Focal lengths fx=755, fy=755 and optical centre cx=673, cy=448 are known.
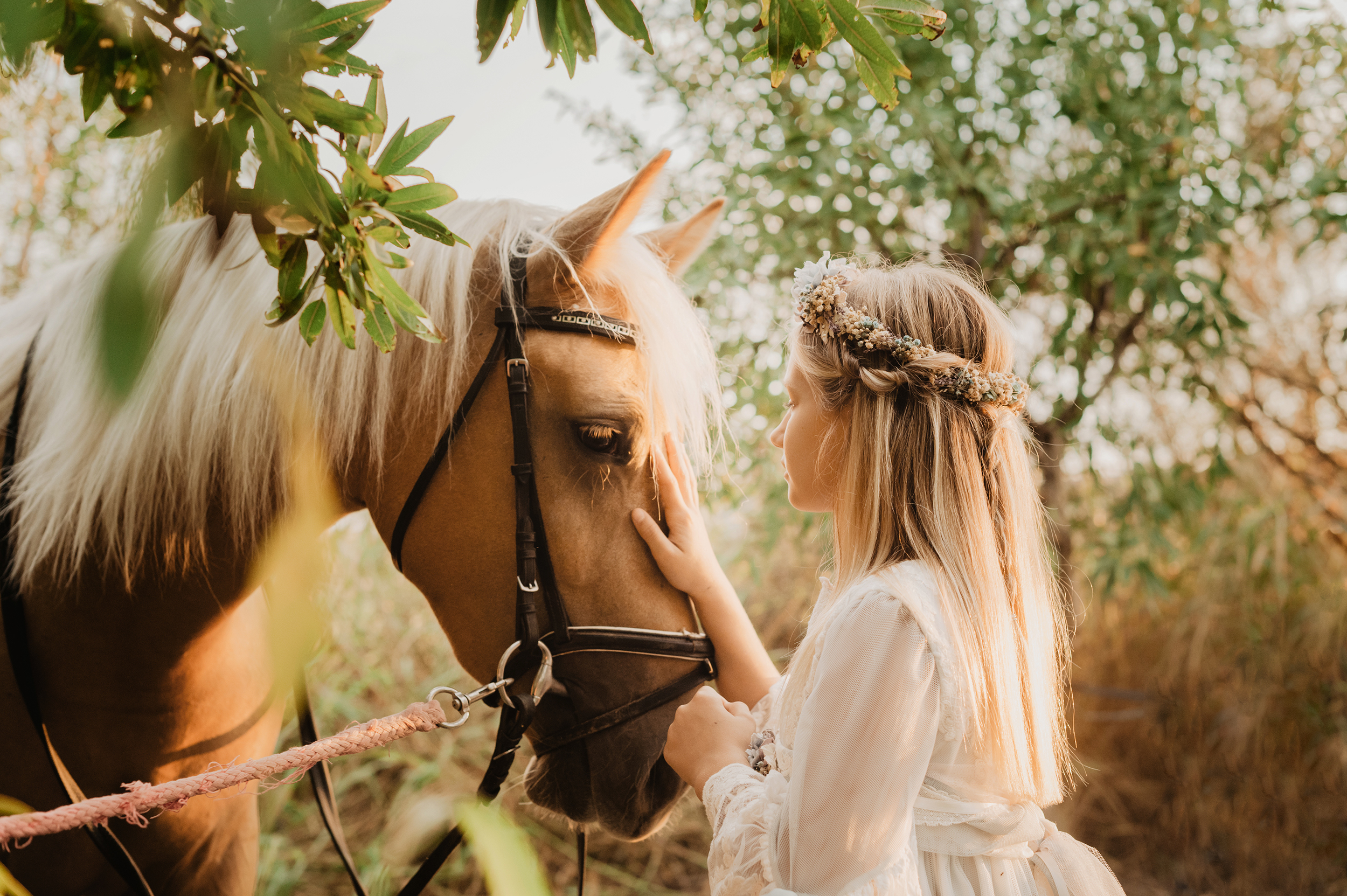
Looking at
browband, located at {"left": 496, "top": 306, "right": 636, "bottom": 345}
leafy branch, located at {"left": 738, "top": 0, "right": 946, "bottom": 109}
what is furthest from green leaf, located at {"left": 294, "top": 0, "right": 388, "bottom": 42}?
browband, located at {"left": 496, "top": 306, "right": 636, "bottom": 345}

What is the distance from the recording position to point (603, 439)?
4.38ft

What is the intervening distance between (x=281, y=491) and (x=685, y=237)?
3.07ft

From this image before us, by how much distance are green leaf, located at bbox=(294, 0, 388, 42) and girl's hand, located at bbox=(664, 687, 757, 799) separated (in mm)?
985

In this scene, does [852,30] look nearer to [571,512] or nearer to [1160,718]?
[571,512]

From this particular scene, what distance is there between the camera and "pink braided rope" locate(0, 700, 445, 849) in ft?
2.58

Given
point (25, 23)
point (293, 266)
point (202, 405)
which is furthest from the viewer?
point (202, 405)

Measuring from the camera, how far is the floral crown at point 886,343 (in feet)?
3.66

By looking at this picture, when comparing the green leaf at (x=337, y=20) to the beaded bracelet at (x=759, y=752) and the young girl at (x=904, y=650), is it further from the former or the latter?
the beaded bracelet at (x=759, y=752)

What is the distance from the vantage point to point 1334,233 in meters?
2.66

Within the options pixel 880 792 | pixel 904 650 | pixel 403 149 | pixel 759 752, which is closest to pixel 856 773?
pixel 880 792

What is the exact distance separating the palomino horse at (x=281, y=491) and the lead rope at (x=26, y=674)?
2 centimetres

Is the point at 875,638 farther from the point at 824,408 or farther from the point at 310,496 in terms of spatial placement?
the point at 310,496

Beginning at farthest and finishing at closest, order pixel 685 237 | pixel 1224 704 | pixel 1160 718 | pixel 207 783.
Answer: pixel 1160 718 < pixel 1224 704 < pixel 685 237 < pixel 207 783

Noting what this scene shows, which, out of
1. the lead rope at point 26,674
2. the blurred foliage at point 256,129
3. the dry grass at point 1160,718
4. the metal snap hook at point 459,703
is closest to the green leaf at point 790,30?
the blurred foliage at point 256,129
